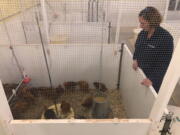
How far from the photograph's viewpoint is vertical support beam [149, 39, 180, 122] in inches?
25.6

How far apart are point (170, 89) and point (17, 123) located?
0.80 metres

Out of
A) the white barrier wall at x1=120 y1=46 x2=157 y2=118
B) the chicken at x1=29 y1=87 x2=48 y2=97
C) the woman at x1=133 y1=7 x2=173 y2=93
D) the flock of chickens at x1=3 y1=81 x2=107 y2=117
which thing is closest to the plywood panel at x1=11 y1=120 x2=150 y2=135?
the white barrier wall at x1=120 y1=46 x2=157 y2=118

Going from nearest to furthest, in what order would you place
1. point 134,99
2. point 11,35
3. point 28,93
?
1. point 134,99
2. point 28,93
3. point 11,35

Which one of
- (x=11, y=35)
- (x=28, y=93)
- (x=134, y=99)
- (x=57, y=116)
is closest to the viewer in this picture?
(x=57, y=116)

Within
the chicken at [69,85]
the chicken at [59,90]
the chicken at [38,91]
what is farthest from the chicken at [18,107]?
the chicken at [69,85]

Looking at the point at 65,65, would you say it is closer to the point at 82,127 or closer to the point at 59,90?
the point at 59,90

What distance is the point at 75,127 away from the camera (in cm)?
Result: 91

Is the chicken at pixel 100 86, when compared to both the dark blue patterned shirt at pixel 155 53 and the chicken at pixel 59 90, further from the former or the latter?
the dark blue patterned shirt at pixel 155 53

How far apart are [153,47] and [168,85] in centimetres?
61

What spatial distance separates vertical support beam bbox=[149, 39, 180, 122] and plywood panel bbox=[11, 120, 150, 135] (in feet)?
0.32

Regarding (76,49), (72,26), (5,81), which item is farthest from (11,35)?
(76,49)

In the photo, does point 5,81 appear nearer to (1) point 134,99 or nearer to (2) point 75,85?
(2) point 75,85

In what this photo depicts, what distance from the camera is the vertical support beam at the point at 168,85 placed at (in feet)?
2.13

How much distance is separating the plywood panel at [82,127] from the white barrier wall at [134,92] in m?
0.28
